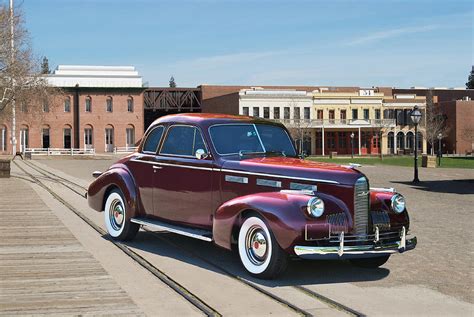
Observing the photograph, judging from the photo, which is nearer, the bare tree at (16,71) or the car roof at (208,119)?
the car roof at (208,119)

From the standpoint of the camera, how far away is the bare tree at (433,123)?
89188 millimetres

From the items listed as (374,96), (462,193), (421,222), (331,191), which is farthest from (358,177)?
(374,96)

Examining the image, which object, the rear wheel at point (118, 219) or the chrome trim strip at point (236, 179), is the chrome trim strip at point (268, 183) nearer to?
the chrome trim strip at point (236, 179)

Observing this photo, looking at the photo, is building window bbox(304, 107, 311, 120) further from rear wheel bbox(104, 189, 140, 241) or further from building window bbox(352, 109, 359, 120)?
rear wheel bbox(104, 189, 140, 241)

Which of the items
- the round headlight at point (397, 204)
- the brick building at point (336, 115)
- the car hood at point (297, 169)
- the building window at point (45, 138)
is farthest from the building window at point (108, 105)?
the round headlight at point (397, 204)

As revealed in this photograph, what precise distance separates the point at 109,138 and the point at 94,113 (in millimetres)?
4410

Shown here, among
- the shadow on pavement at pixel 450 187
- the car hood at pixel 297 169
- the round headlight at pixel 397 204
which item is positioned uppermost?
the car hood at pixel 297 169

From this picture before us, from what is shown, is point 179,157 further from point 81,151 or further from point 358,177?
point 81,151

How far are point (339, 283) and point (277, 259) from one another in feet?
2.73

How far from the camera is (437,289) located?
6.57m

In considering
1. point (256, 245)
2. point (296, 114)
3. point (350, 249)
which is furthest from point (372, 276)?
point (296, 114)

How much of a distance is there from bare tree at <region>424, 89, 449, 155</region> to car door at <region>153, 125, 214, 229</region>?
82.8m

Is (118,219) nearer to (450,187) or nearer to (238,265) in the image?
(238,265)

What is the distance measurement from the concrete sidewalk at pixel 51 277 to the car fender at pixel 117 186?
778 mm
